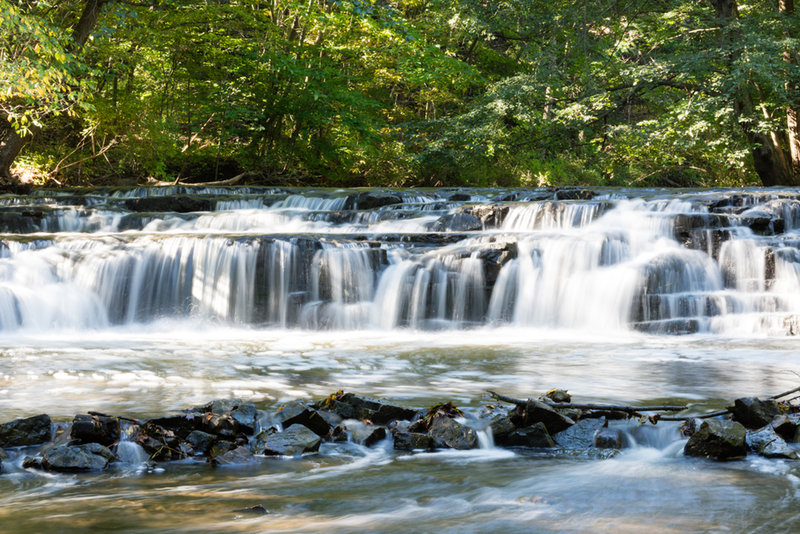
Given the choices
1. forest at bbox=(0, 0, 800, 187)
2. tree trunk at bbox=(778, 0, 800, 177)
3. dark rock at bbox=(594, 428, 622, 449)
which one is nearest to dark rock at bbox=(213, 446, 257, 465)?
dark rock at bbox=(594, 428, 622, 449)

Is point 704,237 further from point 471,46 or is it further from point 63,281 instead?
point 471,46

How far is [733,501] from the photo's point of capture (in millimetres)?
3174

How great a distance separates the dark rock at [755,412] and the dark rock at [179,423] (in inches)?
121

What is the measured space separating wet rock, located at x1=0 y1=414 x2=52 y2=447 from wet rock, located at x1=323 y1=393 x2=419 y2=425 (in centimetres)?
160

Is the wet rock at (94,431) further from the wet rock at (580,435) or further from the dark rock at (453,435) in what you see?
the wet rock at (580,435)

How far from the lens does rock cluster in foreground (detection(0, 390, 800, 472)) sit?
3895 millimetres

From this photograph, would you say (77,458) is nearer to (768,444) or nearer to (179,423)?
(179,423)

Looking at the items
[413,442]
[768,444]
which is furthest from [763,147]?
[413,442]

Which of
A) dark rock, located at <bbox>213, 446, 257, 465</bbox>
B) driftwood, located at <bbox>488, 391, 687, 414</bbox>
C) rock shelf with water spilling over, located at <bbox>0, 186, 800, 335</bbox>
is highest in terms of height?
rock shelf with water spilling over, located at <bbox>0, 186, 800, 335</bbox>

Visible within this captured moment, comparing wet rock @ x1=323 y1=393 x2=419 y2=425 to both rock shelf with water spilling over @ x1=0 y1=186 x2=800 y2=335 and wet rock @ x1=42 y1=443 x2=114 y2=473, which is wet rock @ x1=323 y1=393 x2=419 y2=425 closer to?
wet rock @ x1=42 y1=443 x2=114 y2=473

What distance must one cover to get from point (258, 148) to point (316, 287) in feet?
45.3

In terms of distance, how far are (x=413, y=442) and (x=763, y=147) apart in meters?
19.5

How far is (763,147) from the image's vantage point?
2047 centimetres

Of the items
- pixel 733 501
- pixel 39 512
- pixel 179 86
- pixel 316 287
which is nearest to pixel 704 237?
pixel 316 287
